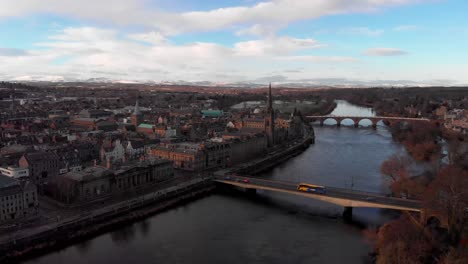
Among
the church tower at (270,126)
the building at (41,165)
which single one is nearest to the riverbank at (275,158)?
the church tower at (270,126)

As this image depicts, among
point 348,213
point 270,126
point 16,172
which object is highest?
point 270,126

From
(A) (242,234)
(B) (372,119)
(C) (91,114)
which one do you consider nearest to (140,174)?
(A) (242,234)

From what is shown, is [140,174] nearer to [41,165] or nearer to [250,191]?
[41,165]

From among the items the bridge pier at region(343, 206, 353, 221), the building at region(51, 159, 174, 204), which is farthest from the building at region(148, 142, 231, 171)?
the bridge pier at region(343, 206, 353, 221)

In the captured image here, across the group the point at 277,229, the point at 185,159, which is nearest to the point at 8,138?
the point at 185,159

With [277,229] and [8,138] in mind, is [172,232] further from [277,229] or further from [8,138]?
[8,138]

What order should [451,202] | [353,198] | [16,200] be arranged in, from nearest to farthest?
[451,202]
[16,200]
[353,198]
